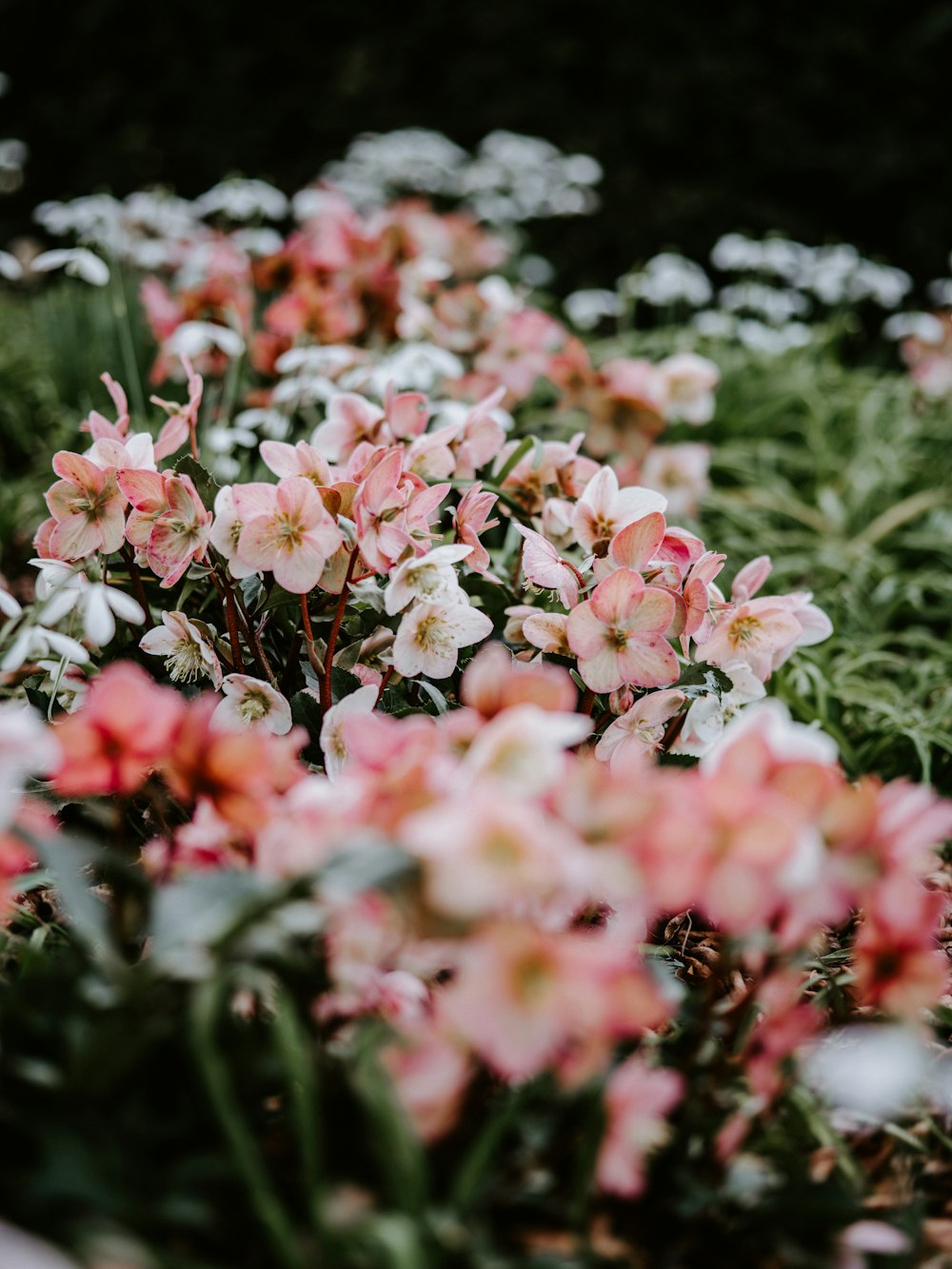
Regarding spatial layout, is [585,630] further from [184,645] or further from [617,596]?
[184,645]

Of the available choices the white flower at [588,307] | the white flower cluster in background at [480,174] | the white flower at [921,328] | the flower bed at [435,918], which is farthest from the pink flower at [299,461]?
the white flower cluster in background at [480,174]

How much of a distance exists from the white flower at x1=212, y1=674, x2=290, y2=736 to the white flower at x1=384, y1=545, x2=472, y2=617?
157 millimetres

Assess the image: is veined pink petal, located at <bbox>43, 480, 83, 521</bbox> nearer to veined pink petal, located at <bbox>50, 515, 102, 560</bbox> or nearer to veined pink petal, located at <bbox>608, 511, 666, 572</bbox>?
veined pink petal, located at <bbox>50, 515, 102, 560</bbox>

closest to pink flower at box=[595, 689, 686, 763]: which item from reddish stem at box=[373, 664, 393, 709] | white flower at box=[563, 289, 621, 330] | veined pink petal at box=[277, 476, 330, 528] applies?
reddish stem at box=[373, 664, 393, 709]

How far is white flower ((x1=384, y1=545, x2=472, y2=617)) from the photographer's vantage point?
85 centimetres

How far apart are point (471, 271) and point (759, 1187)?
9.23 ft

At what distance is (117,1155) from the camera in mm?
533

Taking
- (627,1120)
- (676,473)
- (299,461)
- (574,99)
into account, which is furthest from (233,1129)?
(574,99)

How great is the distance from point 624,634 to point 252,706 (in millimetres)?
364

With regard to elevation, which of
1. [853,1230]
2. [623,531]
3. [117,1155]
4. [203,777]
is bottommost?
[117,1155]

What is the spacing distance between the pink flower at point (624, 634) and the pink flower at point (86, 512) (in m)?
0.43

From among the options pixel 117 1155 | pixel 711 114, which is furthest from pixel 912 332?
pixel 117 1155

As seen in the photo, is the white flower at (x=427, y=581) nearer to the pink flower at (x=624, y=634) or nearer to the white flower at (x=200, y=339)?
the pink flower at (x=624, y=634)

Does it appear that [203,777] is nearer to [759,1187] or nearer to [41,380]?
[759,1187]
